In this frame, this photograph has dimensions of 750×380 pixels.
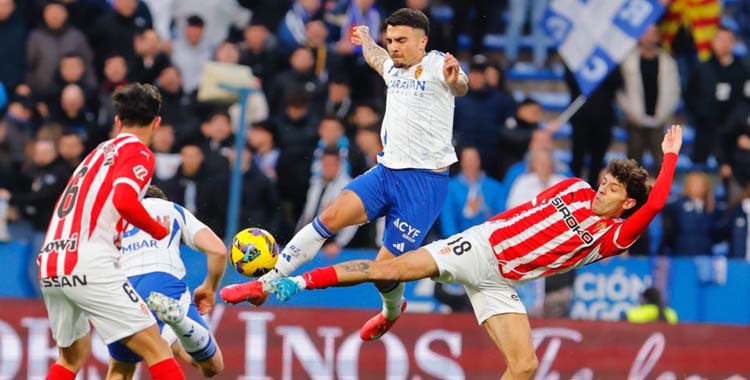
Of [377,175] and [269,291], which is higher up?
[377,175]

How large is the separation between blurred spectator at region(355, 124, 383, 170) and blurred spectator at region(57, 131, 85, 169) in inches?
115

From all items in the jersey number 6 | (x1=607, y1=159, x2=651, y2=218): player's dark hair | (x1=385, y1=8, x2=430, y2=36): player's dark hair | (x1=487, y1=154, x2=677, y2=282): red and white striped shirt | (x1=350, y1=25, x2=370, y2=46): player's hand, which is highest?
(x1=385, y1=8, x2=430, y2=36): player's dark hair

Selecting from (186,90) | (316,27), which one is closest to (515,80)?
(316,27)

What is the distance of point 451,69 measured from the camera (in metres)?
11.6

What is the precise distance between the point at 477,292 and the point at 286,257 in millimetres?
1455

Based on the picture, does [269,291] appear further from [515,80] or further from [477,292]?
[515,80]

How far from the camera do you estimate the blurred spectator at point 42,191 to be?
16.4 metres

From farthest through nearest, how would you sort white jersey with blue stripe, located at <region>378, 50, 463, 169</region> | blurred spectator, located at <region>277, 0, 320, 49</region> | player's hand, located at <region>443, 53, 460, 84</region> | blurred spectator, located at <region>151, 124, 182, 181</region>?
blurred spectator, located at <region>277, 0, 320, 49</region> → blurred spectator, located at <region>151, 124, 182, 181</region> → white jersey with blue stripe, located at <region>378, 50, 463, 169</region> → player's hand, located at <region>443, 53, 460, 84</region>

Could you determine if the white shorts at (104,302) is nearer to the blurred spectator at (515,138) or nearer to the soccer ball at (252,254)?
the soccer ball at (252,254)

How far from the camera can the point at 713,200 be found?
18.0 meters

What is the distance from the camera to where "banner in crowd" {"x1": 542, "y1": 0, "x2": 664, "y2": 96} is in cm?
1820

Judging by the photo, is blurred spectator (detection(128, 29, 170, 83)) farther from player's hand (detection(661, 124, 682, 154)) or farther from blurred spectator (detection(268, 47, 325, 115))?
player's hand (detection(661, 124, 682, 154))

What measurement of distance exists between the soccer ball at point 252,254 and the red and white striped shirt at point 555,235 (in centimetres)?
166

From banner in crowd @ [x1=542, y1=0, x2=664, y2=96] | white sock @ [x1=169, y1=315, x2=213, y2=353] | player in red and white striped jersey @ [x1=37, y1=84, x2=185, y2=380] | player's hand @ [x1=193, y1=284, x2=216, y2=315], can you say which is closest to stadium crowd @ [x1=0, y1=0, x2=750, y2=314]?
banner in crowd @ [x1=542, y1=0, x2=664, y2=96]
